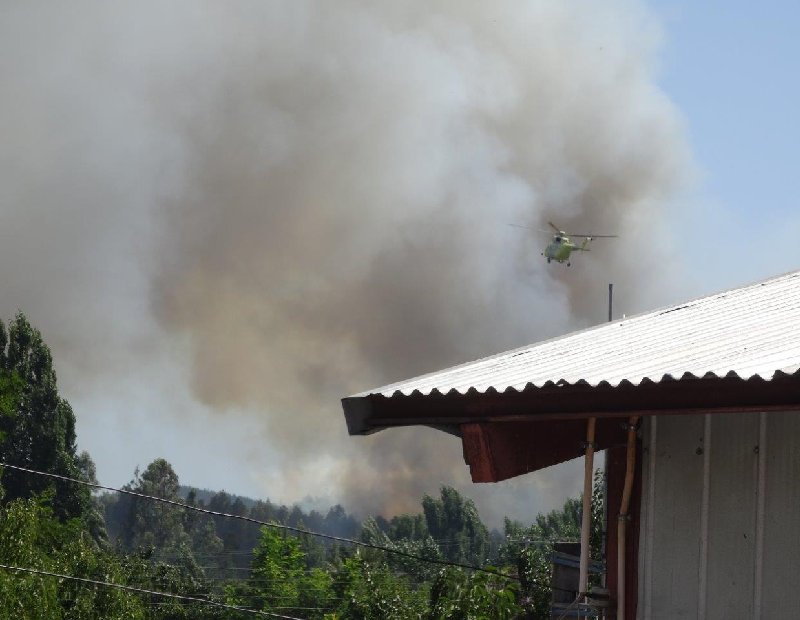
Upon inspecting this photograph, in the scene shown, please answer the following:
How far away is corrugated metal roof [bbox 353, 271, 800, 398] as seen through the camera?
14.4 ft

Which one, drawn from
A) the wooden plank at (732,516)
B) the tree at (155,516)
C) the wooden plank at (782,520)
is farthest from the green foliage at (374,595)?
the tree at (155,516)

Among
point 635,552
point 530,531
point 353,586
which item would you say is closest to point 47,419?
point 530,531

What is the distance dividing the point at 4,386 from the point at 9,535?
13.4 metres

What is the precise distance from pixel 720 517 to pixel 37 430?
72138mm

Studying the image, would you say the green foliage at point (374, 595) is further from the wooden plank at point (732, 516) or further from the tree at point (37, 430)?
the wooden plank at point (732, 516)

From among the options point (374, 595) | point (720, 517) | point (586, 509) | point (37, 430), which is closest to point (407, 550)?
point (37, 430)

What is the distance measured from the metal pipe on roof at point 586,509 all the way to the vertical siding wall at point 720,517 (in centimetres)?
20

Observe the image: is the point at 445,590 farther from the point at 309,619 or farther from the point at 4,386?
the point at 309,619

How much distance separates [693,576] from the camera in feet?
15.6

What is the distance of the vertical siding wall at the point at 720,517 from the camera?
459 centimetres

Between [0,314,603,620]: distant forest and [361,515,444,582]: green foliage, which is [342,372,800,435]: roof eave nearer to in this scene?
[0,314,603,620]: distant forest

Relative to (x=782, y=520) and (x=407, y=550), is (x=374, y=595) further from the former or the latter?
(x=407, y=550)

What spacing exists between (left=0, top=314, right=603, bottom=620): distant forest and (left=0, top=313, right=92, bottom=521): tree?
0.07 m

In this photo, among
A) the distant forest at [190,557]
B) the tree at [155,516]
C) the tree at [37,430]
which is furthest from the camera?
the tree at [155,516]
